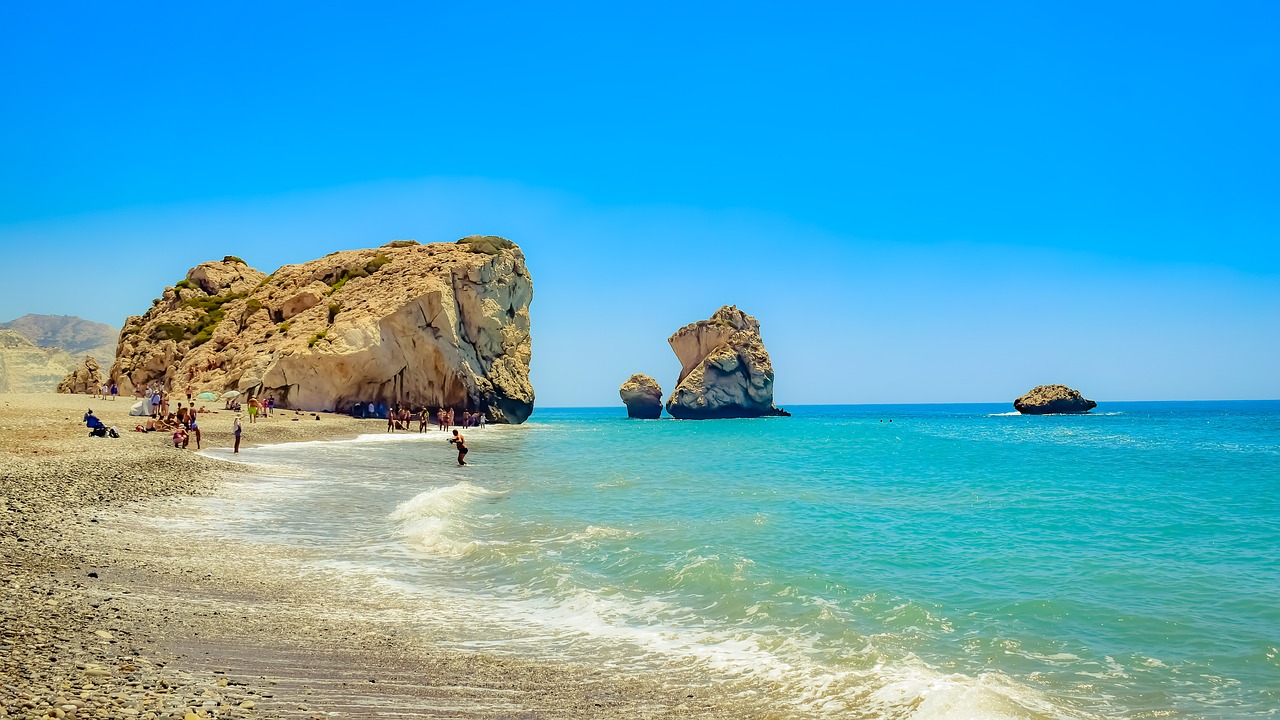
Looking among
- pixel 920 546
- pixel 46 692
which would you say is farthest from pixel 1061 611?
pixel 46 692

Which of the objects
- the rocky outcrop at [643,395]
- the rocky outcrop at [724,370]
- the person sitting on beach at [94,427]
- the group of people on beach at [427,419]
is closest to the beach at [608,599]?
the person sitting on beach at [94,427]

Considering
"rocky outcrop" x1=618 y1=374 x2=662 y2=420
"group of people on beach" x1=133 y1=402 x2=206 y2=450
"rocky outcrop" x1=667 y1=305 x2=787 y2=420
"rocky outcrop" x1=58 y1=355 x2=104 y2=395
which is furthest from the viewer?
"rocky outcrop" x1=618 y1=374 x2=662 y2=420

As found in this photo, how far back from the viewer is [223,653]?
22.6ft

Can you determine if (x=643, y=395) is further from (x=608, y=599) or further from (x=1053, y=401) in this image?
(x=608, y=599)

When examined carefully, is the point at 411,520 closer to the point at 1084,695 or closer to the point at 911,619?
the point at 911,619

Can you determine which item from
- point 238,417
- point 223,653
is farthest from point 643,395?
point 223,653

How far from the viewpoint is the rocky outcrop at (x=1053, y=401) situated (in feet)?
377

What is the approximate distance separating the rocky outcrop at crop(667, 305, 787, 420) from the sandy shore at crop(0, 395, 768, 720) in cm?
8578

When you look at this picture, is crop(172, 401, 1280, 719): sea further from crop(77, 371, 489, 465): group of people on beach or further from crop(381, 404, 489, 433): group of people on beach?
crop(381, 404, 489, 433): group of people on beach

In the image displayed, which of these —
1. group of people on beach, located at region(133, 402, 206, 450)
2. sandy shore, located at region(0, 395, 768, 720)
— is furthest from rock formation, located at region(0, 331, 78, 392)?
sandy shore, located at region(0, 395, 768, 720)

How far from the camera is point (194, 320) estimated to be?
6438cm

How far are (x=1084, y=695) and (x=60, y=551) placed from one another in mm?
11595

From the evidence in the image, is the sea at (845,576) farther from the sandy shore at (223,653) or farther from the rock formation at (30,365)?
the rock formation at (30,365)

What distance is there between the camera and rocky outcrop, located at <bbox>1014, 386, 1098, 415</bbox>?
115 meters
